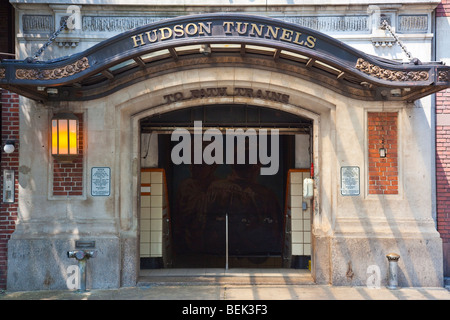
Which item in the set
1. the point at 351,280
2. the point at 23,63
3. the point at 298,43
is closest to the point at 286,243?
the point at 351,280

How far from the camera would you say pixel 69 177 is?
9.88m

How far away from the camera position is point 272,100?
400 inches

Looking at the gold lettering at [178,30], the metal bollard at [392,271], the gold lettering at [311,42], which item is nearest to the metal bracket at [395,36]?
the gold lettering at [311,42]

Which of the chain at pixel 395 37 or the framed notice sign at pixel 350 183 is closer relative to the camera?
the chain at pixel 395 37

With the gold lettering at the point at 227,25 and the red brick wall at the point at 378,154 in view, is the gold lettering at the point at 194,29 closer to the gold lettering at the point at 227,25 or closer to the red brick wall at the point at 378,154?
the gold lettering at the point at 227,25

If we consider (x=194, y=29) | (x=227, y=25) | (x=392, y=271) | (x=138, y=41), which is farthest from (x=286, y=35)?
(x=392, y=271)

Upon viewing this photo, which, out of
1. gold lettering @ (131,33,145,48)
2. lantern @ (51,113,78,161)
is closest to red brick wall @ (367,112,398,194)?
gold lettering @ (131,33,145,48)

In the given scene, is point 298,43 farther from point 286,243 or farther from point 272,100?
point 286,243

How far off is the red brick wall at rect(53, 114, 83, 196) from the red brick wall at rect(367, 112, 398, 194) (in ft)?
19.2

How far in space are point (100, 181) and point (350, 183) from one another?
5.04 meters

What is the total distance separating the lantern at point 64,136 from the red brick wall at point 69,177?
10.7 inches

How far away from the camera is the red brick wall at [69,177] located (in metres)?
9.88

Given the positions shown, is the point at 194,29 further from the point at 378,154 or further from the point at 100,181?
the point at 378,154

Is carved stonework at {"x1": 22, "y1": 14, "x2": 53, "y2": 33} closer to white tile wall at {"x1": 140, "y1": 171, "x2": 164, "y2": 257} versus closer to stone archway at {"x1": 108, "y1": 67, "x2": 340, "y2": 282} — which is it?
stone archway at {"x1": 108, "y1": 67, "x2": 340, "y2": 282}
